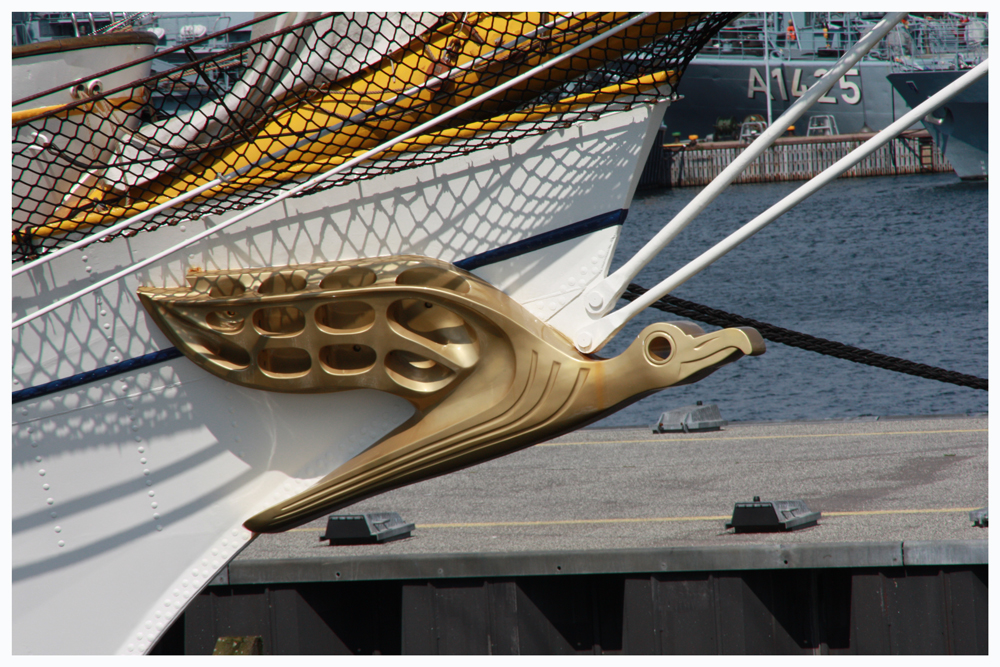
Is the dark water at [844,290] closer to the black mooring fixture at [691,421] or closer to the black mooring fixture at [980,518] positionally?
the black mooring fixture at [691,421]

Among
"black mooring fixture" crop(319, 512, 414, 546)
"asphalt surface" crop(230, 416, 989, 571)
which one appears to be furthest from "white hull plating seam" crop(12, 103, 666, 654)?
"black mooring fixture" crop(319, 512, 414, 546)

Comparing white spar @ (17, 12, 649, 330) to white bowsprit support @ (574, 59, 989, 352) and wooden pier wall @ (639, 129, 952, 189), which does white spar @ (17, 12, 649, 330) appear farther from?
wooden pier wall @ (639, 129, 952, 189)

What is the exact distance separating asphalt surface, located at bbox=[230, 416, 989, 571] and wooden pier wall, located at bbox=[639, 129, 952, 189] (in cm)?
3433

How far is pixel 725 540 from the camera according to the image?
5438 mm

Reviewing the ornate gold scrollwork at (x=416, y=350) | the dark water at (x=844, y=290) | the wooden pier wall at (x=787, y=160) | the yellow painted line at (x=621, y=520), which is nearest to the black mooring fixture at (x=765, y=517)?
the yellow painted line at (x=621, y=520)

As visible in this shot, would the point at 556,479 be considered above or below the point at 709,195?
below

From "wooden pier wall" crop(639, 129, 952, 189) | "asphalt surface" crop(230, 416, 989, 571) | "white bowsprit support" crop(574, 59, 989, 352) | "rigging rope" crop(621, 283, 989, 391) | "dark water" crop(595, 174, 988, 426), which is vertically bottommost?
"dark water" crop(595, 174, 988, 426)

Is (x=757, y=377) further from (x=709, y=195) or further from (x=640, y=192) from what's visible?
(x=640, y=192)

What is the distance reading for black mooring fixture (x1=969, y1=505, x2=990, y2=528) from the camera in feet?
17.6

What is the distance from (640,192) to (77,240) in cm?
4215

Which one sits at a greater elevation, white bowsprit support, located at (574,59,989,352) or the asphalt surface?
white bowsprit support, located at (574,59,989,352)

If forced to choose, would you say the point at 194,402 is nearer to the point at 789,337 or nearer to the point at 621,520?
the point at 789,337

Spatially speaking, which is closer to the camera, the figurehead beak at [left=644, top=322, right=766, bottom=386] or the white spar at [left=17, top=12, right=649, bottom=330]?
the figurehead beak at [left=644, top=322, right=766, bottom=386]

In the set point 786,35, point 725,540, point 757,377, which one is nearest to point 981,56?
point 786,35
